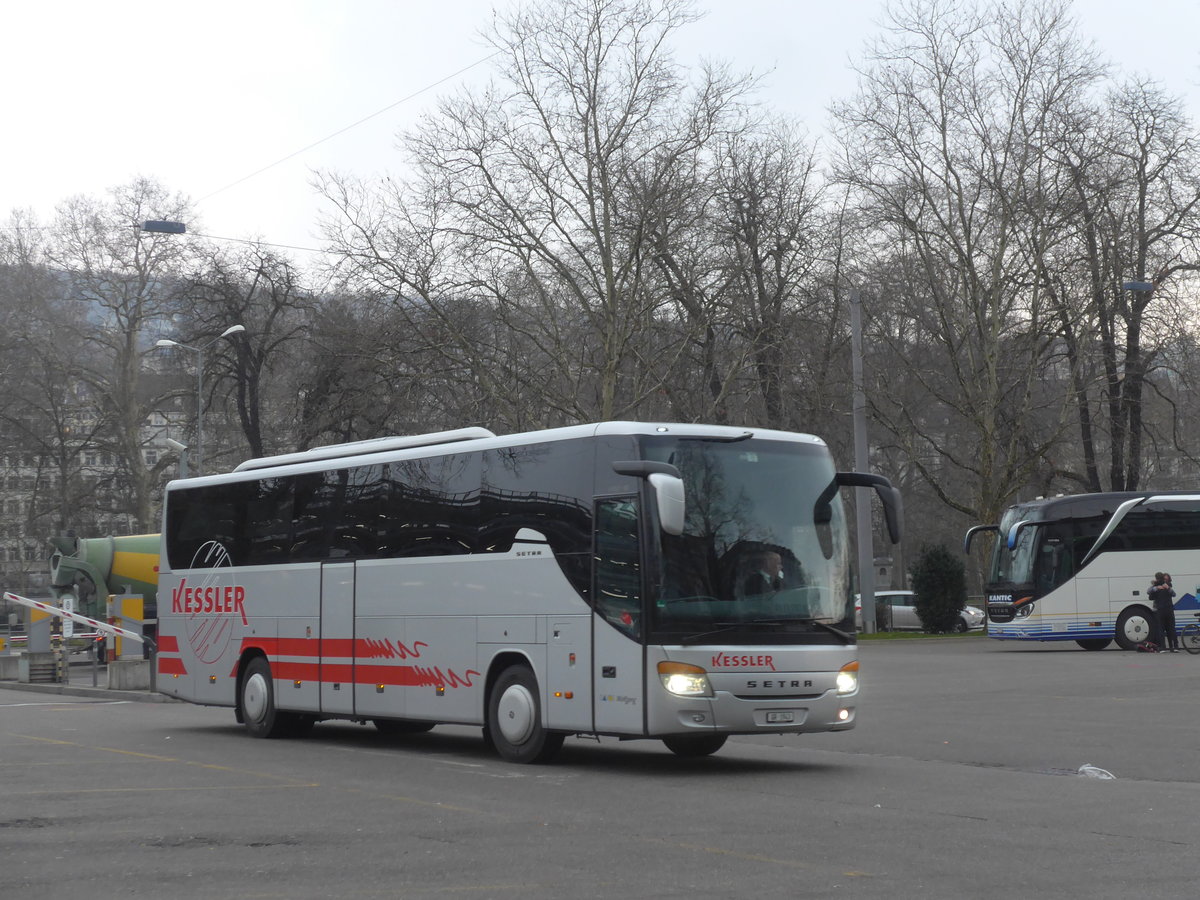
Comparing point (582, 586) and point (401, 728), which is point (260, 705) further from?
point (582, 586)

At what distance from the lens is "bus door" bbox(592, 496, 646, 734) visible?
13273mm

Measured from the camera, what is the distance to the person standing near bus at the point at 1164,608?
3544cm

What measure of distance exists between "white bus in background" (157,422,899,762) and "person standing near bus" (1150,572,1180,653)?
22767 millimetres

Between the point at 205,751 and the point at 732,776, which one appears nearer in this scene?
the point at 732,776

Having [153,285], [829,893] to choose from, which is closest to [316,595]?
[829,893]

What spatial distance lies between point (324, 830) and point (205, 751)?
270 inches

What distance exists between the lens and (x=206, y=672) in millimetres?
19484

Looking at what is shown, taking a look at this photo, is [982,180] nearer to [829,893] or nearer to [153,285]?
[153,285]

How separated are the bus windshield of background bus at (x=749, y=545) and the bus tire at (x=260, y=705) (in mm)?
6677

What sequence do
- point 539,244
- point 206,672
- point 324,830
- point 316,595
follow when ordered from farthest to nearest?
point 539,244
point 206,672
point 316,595
point 324,830

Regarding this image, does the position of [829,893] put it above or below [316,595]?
below

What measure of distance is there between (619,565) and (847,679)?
228 centimetres

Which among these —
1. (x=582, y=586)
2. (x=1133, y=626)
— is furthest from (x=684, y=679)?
(x=1133, y=626)

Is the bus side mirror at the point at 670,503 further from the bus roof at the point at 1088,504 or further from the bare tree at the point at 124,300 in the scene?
the bare tree at the point at 124,300
